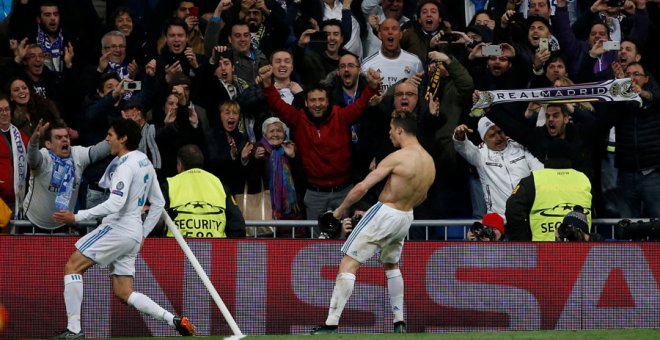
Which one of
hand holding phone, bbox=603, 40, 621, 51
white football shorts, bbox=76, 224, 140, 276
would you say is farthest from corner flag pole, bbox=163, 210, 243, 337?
hand holding phone, bbox=603, 40, 621, 51

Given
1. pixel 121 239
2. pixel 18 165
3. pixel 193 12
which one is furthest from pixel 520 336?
pixel 193 12

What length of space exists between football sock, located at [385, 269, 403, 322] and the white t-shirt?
3836 millimetres

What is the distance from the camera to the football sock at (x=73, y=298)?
43.8 ft

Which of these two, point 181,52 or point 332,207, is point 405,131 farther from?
point 181,52

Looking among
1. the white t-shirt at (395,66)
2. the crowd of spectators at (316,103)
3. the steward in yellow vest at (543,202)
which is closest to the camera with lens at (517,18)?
the crowd of spectators at (316,103)

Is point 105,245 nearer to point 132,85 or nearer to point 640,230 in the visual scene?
point 132,85

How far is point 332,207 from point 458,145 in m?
1.68

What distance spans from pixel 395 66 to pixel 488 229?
3261mm

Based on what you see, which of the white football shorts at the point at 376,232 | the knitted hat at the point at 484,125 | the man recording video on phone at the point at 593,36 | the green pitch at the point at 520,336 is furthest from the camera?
the man recording video on phone at the point at 593,36

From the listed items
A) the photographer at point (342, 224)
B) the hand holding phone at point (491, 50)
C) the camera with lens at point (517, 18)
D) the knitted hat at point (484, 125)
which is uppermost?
the camera with lens at point (517, 18)

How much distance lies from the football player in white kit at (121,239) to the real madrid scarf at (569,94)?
175 inches

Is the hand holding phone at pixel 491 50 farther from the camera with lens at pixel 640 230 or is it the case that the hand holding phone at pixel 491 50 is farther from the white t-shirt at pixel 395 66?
the camera with lens at pixel 640 230

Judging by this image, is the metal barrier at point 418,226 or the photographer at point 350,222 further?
the metal barrier at point 418,226

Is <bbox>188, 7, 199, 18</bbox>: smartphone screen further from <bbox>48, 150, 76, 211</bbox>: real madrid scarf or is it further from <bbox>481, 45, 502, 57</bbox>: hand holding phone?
<bbox>481, 45, 502, 57</bbox>: hand holding phone
